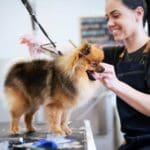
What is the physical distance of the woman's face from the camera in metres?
1.03

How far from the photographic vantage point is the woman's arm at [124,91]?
0.93 meters

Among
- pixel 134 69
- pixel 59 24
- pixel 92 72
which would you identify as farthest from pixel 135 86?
pixel 59 24

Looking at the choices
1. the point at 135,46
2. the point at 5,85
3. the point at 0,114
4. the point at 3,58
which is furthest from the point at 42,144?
the point at 3,58

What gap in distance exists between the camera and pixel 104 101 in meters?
2.11

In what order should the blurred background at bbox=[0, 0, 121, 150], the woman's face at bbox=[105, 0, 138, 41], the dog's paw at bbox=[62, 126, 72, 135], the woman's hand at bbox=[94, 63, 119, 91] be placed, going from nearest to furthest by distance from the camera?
1. the woman's hand at bbox=[94, 63, 119, 91]
2. the woman's face at bbox=[105, 0, 138, 41]
3. the dog's paw at bbox=[62, 126, 72, 135]
4. the blurred background at bbox=[0, 0, 121, 150]

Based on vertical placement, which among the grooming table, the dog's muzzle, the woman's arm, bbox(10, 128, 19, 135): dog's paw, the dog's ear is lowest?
the grooming table

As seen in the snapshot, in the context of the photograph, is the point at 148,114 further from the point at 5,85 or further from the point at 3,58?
the point at 3,58

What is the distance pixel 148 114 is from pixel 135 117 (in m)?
0.07

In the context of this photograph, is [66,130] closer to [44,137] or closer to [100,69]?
[44,137]

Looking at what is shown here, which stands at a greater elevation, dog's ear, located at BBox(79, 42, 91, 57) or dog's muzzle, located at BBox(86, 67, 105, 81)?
dog's ear, located at BBox(79, 42, 91, 57)

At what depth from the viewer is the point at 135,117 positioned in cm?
105

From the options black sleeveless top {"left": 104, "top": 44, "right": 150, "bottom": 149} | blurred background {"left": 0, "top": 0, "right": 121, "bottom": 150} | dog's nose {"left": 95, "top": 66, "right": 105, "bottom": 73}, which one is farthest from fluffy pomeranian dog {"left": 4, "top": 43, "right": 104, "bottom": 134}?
blurred background {"left": 0, "top": 0, "right": 121, "bottom": 150}

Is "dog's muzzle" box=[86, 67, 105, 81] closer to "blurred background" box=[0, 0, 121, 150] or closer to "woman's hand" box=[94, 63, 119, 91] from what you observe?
"woman's hand" box=[94, 63, 119, 91]

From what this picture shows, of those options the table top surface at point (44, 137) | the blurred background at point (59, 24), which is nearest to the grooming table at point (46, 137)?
the table top surface at point (44, 137)
